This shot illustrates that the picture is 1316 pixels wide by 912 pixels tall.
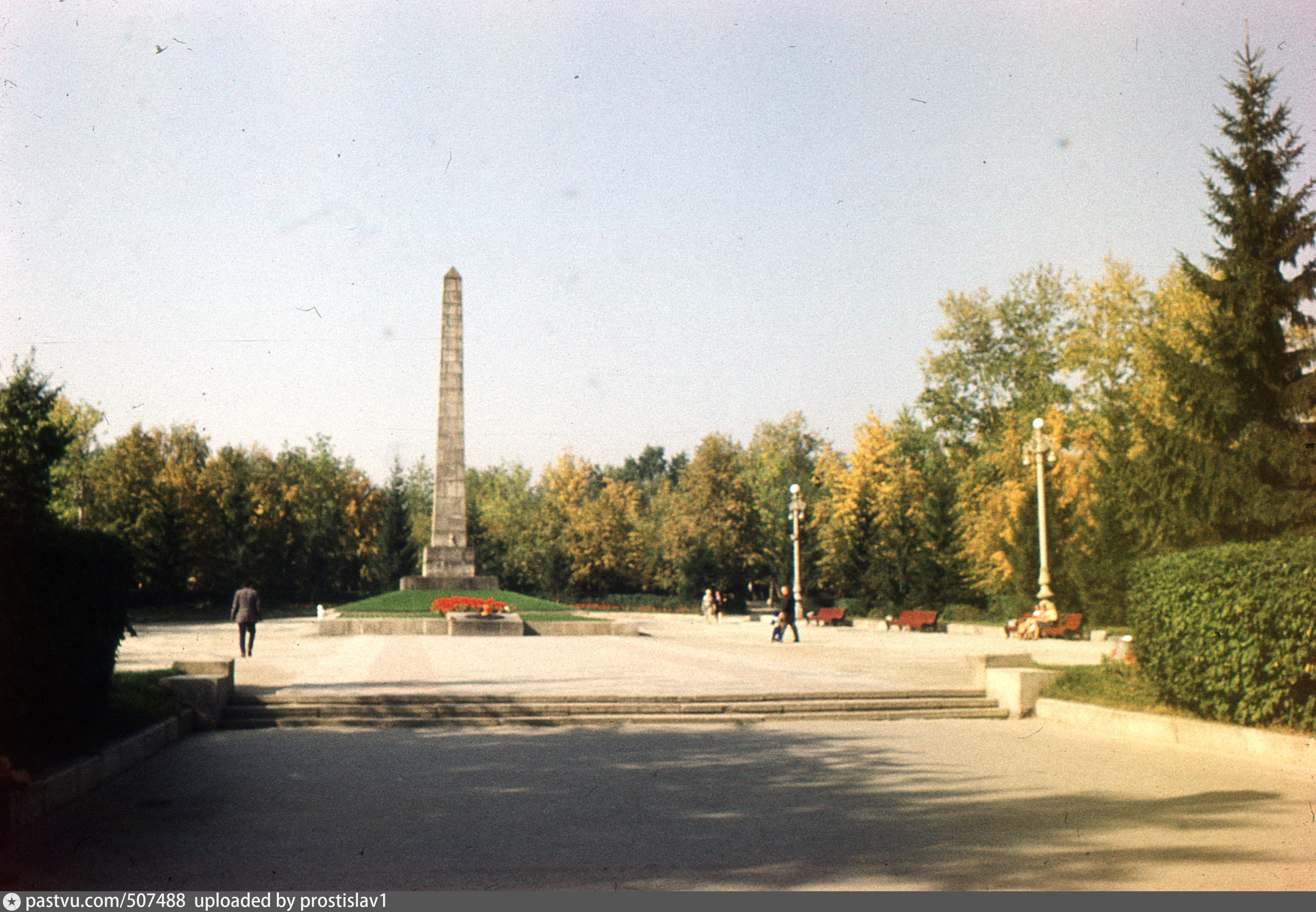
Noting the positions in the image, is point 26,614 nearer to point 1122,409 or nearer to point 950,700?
point 950,700

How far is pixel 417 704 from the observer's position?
13.9 meters

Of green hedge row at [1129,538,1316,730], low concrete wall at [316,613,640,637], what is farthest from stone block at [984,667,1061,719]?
low concrete wall at [316,613,640,637]

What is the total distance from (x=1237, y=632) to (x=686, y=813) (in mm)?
6561

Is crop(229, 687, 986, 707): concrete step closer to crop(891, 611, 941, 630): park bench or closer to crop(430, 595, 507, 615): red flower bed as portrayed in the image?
crop(430, 595, 507, 615): red flower bed

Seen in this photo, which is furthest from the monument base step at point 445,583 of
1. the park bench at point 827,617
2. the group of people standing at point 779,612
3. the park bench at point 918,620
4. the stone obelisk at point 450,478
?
the park bench at point 918,620

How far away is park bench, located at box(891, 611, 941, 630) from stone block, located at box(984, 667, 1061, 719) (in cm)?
2400

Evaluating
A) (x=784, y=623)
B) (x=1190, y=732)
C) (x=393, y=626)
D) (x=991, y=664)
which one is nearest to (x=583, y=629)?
(x=393, y=626)

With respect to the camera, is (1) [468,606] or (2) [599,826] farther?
(1) [468,606]

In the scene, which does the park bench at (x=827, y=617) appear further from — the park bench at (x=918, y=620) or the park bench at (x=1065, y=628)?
the park bench at (x=1065, y=628)

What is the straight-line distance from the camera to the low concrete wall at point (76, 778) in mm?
6941

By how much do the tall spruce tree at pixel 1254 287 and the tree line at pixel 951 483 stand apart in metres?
0.05

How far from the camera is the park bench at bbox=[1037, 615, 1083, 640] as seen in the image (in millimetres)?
30359

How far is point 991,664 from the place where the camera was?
15.8 metres

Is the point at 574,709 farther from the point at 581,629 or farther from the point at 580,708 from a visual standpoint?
the point at 581,629
